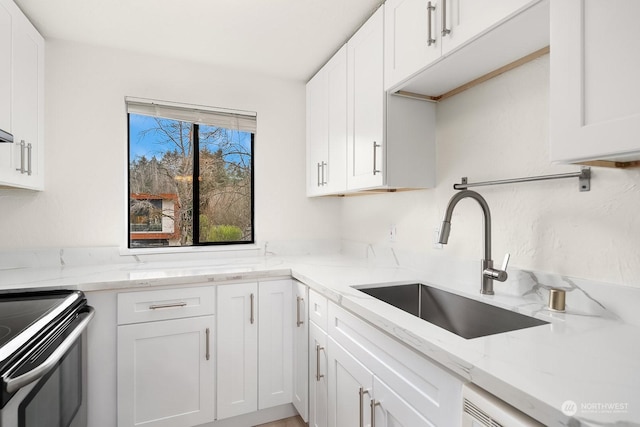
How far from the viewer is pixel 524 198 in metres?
1.32

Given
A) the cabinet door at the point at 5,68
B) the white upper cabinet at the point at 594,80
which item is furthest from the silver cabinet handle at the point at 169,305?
the white upper cabinet at the point at 594,80

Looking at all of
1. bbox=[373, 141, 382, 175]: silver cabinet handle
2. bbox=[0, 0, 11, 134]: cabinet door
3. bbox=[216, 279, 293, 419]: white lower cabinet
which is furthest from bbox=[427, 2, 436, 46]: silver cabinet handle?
bbox=[0, 0, 11, 134]: cabinet door

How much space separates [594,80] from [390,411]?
3.59ft

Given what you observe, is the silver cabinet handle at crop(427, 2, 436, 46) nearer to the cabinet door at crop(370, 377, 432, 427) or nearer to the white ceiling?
the white ceiling

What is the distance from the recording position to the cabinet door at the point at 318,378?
157 centimetres

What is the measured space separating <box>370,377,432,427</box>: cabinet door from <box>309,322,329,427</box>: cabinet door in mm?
450

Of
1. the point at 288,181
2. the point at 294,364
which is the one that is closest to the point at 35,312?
the point at 294,364

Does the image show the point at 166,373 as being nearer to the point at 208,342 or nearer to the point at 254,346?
the point at 208,342

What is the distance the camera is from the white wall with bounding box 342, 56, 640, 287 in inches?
40.7

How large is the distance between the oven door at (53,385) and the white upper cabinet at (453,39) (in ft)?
5.60

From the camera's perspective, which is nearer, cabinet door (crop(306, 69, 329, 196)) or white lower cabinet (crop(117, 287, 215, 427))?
white lower cabinet (crop(117, 287, 215, 427))

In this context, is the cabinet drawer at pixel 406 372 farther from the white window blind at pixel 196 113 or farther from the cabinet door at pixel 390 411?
the white window blind at pixel 196 113

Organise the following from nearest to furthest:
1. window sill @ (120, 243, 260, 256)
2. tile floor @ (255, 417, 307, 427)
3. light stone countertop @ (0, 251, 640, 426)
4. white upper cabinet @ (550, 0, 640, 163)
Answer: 1. light stone countertop @ (0, 251, 640, 426)
2. white upper cabinet @ (550, 0, 640, 163)
3. tile floor @ (255, 417, 307, 427)
4. window sill @ (120, 243, 260, 256)

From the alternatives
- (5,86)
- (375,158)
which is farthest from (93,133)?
(375,158)
